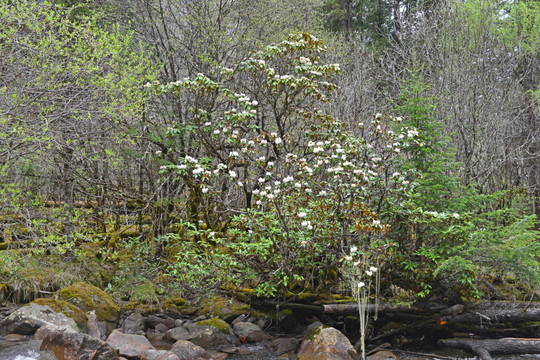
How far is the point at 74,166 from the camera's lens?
8914mm

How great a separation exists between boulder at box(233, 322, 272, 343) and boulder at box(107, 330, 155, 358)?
1.52 meters

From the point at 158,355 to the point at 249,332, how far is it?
180 centimetres

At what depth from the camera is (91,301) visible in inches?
294

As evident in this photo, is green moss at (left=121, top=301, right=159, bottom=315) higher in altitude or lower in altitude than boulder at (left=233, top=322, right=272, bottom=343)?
higher

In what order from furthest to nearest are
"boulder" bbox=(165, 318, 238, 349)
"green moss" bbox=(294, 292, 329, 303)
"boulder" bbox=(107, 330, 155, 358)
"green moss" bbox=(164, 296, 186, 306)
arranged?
1. "green moss" bbox=(164, 296, 186, 306)
2. "green moss" bbox=(294, 292, 329, 303)
3. "boulder" bbox=(165, 318, 238, 349)
4. "boulder" bbox=(107, 330, 155, 358)

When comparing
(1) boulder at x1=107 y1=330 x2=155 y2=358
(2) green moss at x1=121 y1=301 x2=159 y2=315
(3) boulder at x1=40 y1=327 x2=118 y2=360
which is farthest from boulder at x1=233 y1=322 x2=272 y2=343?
(3) boulder at x1=40 y1=327 x2=118 y2=360

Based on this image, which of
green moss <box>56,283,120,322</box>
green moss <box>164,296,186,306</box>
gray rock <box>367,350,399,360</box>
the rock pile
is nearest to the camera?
the rock pile

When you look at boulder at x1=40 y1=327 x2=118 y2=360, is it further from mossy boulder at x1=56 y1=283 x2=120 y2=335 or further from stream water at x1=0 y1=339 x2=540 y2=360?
mossy boulder at x1=56 y1=283 x2=120 y2=335

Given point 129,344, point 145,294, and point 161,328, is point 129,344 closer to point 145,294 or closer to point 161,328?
point 161,328

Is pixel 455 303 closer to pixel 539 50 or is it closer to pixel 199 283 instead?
pixel 199 283

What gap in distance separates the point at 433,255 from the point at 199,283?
388cm

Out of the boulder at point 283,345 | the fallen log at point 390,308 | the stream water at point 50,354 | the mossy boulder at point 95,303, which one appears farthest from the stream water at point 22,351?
the fallen log at point 390,308

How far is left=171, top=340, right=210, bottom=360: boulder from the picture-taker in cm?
626

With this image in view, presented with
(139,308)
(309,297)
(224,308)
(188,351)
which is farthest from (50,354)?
(309,297)
